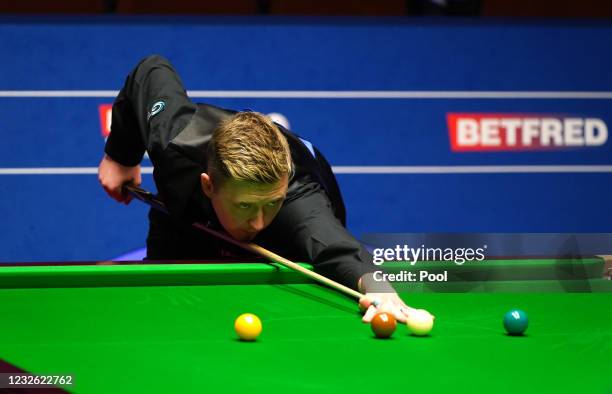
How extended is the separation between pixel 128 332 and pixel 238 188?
68 centimetres

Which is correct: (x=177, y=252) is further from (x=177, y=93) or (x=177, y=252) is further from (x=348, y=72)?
(x=348, y=72)

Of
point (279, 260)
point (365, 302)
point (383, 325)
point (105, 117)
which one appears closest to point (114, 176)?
point (279, 260)

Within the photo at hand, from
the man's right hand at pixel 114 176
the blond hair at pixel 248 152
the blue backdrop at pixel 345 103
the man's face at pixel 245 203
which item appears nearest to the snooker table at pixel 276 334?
the man's face at pixel 245 203

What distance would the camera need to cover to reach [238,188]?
2.54 m

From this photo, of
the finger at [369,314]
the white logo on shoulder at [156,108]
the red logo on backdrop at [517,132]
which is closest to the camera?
the finger at [369,314]

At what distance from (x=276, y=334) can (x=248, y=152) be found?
2.17 ft

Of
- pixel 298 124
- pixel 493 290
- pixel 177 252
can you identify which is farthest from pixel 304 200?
pixel 298 124

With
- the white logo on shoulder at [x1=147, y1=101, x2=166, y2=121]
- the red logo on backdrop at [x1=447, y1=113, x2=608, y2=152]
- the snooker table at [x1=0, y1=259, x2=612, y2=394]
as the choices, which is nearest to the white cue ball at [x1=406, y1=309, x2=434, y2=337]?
the snooker table at [x1=0, y1=259, x2=612, y2=394]

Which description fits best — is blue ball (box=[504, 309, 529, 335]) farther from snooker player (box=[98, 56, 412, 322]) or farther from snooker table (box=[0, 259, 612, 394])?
snooker player (box=[98, 56, 412, 322])

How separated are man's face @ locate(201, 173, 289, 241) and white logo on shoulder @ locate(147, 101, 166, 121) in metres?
0.50

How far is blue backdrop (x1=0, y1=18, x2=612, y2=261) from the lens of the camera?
471 centimetres

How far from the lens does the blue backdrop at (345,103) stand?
4.71m

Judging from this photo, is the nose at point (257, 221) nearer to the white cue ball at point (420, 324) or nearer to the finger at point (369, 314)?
the finger at point (369, 314)

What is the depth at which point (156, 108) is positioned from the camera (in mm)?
3186
